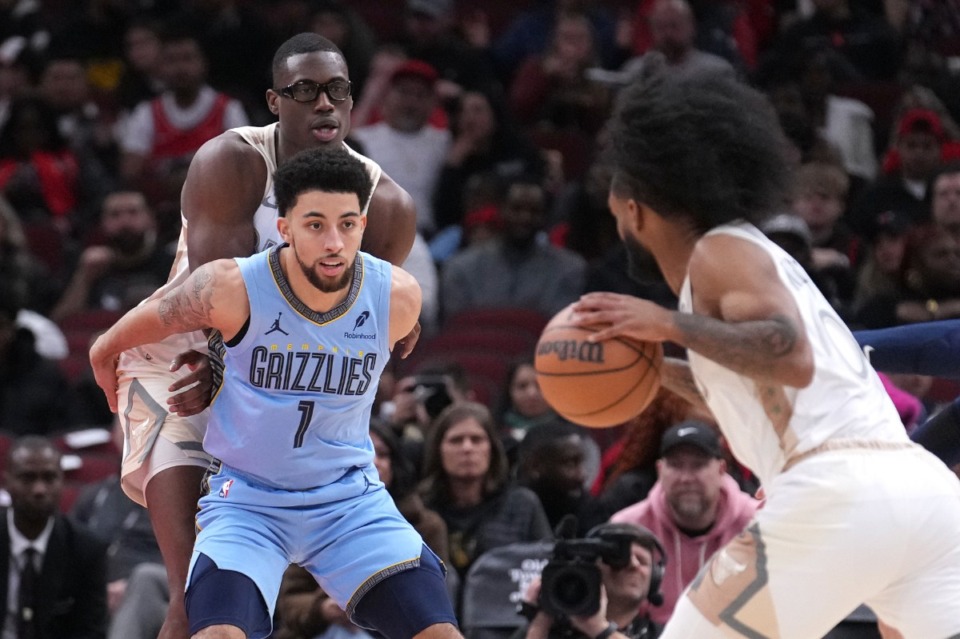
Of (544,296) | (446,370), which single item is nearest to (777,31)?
(544,296)

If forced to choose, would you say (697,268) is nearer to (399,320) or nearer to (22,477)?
(399,320)

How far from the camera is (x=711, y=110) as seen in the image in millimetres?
4023

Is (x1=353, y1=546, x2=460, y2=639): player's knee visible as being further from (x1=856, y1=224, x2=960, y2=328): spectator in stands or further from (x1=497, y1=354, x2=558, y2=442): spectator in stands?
(x1=856, y1=224, x2=960, y2=328): spectator in stands

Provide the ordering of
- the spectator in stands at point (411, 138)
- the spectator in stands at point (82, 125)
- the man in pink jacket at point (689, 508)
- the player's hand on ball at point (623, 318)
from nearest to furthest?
the player's hand on ball at point (623, 318)
the man in pink jacket at point (689, 508)
the spectator in stands at point (411, 138)
the spectator in stands at point (82, 125)

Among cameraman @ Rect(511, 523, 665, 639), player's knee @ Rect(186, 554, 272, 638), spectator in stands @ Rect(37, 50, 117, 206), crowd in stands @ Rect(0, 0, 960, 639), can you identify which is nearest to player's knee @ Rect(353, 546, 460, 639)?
player's knee @ Rect(186, 554, 272, 638)

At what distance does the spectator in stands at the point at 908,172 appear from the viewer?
9.72 m

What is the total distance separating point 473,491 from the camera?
24.3ft

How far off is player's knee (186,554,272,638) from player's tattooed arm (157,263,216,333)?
67 centimetres

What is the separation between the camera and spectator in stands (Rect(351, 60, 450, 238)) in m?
10.8

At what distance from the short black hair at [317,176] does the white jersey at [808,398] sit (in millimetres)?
1146

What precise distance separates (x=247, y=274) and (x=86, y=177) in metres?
7.70

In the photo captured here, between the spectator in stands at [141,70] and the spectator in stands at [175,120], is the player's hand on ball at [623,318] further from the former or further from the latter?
the spectator in stands at [141,70]

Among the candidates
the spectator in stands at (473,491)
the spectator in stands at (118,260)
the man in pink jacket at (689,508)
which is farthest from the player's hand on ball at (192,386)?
the spectator in stands at (118,260)

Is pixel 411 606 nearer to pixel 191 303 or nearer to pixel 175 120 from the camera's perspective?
pixel 191 303
